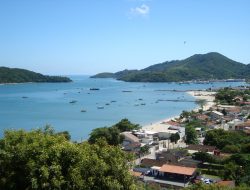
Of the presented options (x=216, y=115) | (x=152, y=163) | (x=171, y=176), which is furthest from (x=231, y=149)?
(x=216, y=115)

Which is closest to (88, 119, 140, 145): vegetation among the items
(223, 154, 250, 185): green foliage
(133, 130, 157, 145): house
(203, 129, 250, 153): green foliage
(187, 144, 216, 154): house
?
(133, 130, 157, 145): house

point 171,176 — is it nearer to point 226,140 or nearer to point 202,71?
point 226,140

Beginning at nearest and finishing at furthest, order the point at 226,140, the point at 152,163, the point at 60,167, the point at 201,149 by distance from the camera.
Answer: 1. the point at 60,167
2. the point at 152,163
3. the point at 201,149
4. the point at 226,140

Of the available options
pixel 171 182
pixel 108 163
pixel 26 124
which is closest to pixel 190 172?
pixel 171 182

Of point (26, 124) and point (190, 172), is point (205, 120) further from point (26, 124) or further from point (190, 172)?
point (190, 172)

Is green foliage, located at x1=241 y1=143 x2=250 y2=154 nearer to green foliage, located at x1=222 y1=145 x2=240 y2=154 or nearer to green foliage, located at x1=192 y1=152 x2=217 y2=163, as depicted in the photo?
green foliage, located at x1=222 y1=145 x2=240 y2=154

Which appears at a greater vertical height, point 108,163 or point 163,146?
point 108,163

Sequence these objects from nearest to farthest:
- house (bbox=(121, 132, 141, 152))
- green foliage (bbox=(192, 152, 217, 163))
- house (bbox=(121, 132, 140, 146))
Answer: green foliage (bbox=(192, 152, 217, 163)), house (bbox=(121, 132, 141, 152)), house (bbox=(121, 132, 140, 146))

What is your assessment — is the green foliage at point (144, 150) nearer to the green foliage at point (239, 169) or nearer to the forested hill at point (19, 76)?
the green foliage at point (239, 169)
